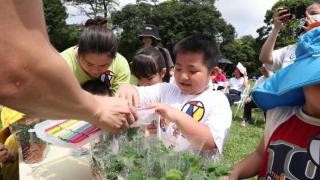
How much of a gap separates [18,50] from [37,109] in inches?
7.7

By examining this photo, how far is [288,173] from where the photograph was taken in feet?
4.99

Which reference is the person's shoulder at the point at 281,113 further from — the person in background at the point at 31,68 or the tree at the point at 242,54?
the tree at the point at 242,54

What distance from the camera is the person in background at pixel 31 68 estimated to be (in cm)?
90

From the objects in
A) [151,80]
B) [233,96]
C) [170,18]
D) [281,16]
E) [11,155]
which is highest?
[281,16]

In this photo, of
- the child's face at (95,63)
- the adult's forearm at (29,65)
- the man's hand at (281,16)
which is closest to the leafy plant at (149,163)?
the adult's forearm at (29,65)

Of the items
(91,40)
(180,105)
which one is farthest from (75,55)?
(180,105)

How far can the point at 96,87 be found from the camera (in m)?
2.65

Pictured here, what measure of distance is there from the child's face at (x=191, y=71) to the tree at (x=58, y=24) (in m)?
35.4

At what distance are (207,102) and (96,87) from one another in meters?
0.88

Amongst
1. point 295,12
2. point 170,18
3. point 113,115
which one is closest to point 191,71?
point 113,115

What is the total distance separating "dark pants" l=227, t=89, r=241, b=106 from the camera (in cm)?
1012

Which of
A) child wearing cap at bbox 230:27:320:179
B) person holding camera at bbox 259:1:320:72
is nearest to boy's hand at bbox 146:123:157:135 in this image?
child wearing cap at bbox 230:27:320:179

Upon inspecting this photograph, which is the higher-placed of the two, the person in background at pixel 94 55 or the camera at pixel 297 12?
the camera at pixel 297 12

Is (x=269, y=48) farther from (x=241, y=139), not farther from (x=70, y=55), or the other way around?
(x=241, y=139)
